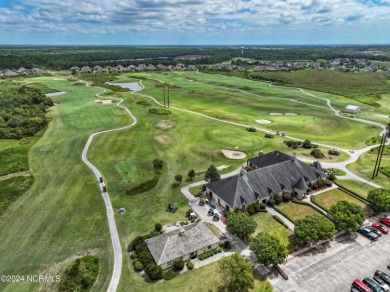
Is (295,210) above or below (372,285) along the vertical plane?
below

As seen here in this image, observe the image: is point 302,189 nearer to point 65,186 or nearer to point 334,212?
point 334,212

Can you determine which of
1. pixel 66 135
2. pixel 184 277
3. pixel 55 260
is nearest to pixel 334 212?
pixel 184 277

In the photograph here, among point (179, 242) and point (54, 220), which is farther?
point (54, 220)

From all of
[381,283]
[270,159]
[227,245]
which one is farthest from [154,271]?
[270,159]

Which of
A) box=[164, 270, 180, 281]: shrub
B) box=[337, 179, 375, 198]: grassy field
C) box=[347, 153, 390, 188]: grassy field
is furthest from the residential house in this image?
box=[347, 153, 390, 188]: grassy field

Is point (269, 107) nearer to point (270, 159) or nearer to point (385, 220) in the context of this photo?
point (270, 159)

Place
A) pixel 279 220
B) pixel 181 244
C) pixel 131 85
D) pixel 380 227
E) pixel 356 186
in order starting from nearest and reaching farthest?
pixel 181 244, pixel 380 227, pixel 279 220, pixel 356 186, pixel 131 85
